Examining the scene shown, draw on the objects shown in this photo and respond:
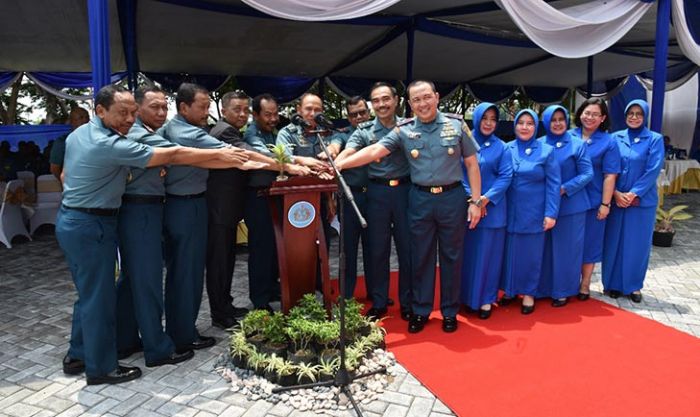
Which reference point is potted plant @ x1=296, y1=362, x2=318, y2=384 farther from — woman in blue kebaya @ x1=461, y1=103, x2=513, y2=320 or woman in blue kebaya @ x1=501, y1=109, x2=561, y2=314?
woman in blue kebaya @ x1=501, y1=109, x2=561, y2=314

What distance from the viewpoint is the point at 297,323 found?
8.90ft

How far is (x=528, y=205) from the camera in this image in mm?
3484

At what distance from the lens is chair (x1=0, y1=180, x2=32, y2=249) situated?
230 inches

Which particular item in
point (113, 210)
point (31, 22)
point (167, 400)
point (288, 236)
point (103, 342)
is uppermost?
point (31, 22)

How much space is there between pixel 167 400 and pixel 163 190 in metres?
1.12

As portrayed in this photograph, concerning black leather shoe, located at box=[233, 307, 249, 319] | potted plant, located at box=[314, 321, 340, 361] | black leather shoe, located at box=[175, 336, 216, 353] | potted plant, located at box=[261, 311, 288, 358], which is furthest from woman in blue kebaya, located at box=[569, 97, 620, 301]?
black leather shoe, located at box=[175, 336, 216, 353]

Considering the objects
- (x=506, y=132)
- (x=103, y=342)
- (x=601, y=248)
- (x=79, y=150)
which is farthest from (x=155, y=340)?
(x=506, y=132)

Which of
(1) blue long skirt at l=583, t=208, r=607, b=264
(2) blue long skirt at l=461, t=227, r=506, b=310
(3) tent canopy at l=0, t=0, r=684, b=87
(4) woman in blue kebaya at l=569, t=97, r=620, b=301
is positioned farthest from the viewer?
(3) tent canopy at l=0, t=0, r=684, b=87

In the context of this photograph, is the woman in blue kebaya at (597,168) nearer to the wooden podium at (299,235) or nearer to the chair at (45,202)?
the wooden podium at (299,235)

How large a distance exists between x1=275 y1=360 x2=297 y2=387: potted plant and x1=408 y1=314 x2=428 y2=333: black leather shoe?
101cm

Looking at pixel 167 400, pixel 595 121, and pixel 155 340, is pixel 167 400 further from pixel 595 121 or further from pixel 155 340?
pixel 595 121

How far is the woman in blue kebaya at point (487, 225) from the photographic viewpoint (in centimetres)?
334

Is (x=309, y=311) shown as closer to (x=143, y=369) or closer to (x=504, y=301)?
(x=143, y=369)

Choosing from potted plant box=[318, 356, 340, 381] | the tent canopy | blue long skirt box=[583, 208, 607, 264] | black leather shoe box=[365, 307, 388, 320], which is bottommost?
black leather shoe box=[365, 307, 388, 320]
